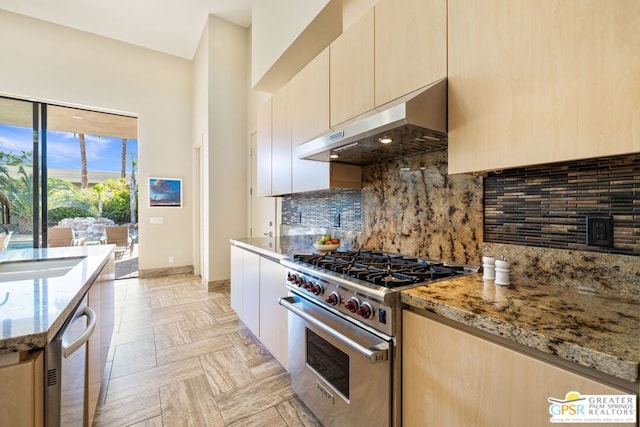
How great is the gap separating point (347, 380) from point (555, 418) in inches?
33.1

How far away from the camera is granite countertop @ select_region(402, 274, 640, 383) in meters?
0.59

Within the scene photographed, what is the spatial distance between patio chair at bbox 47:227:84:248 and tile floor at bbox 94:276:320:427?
2078 mm

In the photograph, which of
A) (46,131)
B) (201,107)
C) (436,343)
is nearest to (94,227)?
(46,131)

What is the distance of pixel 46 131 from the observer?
4.26 metres

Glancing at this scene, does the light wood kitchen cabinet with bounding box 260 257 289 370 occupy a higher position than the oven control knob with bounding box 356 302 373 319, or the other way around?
the oven control knob with bounding box 356 302 373 319

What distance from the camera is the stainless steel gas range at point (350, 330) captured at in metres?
1.07

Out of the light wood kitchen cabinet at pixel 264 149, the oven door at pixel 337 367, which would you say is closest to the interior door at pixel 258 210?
the light wood kitchen cabinet at pixel 264 149

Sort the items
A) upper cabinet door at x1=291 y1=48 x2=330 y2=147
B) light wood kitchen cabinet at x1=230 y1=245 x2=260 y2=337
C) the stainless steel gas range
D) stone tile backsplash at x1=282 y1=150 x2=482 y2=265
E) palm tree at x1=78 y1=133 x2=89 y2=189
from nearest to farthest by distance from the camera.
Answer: the stainless steel gas range, stone tile backsplash at x1=282 y1=150 x2=482 y2=265, upper cabinet door at x1=291 y1=48 x2=330 y2=147, light wood kitchen cabinet at x1=230 y1=245 x2=260 y2=337, palm tree at x1=78 y1=133 x2=89 y2=189

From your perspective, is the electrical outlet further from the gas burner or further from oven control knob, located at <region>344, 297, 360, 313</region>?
oven control knob, located at <region>344, 297, 360, 313</region>

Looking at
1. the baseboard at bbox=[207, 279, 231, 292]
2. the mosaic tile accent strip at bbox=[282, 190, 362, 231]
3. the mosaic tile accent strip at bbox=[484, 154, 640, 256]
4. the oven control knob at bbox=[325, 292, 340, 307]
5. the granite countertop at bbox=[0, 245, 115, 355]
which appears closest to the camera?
the granite countertop at bbox=[0, 245, 115, 355]

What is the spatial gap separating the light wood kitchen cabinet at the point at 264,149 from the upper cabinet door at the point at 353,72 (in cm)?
106

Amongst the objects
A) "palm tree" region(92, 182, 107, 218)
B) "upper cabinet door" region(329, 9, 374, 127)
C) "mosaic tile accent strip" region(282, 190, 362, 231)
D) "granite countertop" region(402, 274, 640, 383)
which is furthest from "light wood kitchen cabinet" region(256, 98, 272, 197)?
"palm tree" region(92, 182, 107, 218)

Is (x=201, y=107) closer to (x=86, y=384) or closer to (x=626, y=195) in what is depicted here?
(x=86, y=384)

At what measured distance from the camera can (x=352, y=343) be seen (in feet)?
3.87
